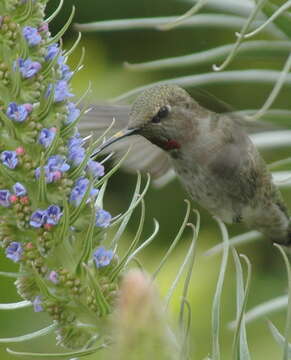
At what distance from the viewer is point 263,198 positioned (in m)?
2.93

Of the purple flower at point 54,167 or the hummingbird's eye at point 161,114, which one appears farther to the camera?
the hummingbird's eye at point 161,114

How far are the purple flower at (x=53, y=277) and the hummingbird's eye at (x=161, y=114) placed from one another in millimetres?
1054

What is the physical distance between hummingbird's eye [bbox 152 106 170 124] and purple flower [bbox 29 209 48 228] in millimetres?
1060

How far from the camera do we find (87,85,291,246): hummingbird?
2.74m

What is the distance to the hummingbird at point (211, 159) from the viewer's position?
274 centimetres

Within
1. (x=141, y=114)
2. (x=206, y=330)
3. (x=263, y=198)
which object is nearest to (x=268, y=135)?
(x=263, y=198)

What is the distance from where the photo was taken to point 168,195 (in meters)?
4.94

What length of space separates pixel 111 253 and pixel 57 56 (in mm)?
426

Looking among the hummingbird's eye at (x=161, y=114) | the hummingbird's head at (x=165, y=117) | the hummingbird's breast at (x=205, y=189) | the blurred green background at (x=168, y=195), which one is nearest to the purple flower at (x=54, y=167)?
the hummingbird's head at (x=165, y=117)

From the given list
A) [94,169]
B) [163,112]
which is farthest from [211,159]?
[94,169]

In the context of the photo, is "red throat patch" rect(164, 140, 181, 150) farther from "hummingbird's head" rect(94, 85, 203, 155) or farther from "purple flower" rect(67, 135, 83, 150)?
"purple flower" rect(67, 135, 83, 150)

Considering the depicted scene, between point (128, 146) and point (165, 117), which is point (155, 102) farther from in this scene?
point (128, 146)

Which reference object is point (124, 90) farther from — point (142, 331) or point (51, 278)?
point (142, 331)

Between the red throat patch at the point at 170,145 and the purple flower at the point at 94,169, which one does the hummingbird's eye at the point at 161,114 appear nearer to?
the red throat patch at the point at 170,145
